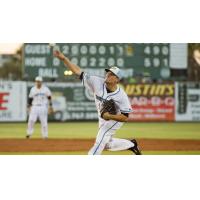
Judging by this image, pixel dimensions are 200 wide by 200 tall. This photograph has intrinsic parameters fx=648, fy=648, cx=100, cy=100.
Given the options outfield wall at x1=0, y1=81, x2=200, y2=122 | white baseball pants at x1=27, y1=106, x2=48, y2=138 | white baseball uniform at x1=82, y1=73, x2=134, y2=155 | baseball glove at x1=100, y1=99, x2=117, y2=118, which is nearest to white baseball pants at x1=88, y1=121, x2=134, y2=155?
white baseball uniform at x1=82, y1=73, x2=134, y2=155

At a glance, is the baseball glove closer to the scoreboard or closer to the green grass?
the green grass

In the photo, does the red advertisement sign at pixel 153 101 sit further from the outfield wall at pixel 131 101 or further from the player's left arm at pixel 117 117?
the player's left arm at pixel 117 117

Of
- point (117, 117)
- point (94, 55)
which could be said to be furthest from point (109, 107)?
point (94, 55)

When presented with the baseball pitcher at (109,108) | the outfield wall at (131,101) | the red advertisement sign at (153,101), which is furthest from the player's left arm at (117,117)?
the red advertisement sign at (153,101)

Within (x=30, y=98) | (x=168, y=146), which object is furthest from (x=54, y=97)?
(x=168, y=146)

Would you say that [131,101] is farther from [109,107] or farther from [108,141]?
[108,141]
